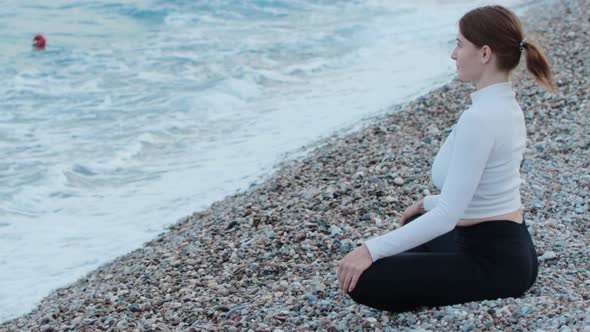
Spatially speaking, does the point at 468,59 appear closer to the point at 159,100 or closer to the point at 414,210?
the point at 414,210

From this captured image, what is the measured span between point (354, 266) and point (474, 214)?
0.68 metres

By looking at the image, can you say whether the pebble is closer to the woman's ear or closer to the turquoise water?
the woman's ear

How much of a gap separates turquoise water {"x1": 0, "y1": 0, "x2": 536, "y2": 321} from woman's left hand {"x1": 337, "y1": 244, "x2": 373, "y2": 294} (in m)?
3.76

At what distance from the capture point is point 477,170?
141 inches

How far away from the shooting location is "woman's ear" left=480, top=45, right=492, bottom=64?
147 inches

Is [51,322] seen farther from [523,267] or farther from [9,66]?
[9,66]

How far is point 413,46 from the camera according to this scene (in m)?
18.7

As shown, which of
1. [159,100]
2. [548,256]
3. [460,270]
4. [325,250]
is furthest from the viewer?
[159,100]

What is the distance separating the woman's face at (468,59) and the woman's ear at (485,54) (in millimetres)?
15

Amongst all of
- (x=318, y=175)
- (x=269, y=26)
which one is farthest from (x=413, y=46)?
(x=318, y=175)

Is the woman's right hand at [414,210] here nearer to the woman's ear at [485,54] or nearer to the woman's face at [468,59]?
the woman's face at [468,59]

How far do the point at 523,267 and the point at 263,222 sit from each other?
9.59 feet

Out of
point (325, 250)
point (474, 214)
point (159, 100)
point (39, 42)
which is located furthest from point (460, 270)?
point (39, 42)

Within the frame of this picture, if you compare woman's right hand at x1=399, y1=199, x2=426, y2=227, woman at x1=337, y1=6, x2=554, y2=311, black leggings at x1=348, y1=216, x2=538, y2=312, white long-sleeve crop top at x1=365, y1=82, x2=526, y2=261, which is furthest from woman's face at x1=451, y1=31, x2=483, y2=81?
woman's right hand at x1=399, y1=199, x2=426, y2=227
